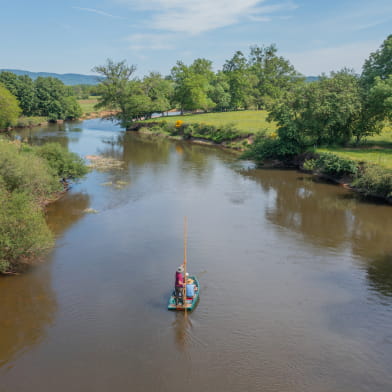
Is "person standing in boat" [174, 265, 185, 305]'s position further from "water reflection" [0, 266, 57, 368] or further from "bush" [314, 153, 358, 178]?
"bush" [314, 153, 358, 178]

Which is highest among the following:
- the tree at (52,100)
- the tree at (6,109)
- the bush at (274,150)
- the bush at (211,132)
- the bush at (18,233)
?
the tree at (52,100)

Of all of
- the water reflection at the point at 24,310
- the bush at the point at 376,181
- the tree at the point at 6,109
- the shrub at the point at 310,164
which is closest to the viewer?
the water reflection at the point at 24,310

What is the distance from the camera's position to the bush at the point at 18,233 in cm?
1880

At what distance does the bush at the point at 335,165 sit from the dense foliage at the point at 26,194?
25628 millimetres

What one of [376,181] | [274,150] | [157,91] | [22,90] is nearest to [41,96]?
[22,90]

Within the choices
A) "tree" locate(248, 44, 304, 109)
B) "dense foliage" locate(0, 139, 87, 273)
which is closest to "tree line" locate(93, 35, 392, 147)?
"tree" locate(248, 44, 304, 109)

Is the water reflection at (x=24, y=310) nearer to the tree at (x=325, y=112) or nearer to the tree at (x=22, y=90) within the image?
the tree at (x=325, y=112)

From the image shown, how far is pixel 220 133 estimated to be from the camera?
69.9 m

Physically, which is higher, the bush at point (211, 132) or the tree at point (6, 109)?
the tree at point (6, 109)

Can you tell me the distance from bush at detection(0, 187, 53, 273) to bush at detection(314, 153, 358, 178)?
99.5 feet

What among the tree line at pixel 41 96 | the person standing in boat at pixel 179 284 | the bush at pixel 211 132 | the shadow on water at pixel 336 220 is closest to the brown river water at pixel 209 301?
the shadow on water at pixel 336 220

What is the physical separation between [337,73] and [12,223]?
41910 millimetres

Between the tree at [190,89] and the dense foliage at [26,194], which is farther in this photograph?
the tree at [190,89]

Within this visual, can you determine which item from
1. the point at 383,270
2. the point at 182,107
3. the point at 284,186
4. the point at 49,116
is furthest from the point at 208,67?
the point at 383,270
